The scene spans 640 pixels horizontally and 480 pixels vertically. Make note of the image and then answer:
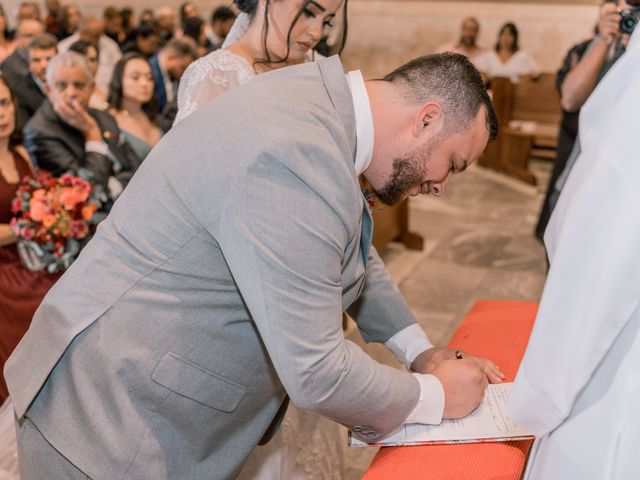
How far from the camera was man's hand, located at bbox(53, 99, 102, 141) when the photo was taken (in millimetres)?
3895

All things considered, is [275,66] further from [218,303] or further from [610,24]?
[610,24]

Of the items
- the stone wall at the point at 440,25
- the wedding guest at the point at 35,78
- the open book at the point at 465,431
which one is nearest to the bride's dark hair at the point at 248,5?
the open book at the point at 465,431

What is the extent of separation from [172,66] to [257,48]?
12.5 ft

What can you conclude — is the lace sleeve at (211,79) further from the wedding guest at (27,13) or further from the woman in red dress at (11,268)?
the wedding guest at (27,13)

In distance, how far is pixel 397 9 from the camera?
1232 cm

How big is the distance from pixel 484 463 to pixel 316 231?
0.59 meters

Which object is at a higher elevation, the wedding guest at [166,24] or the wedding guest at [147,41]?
the wedding guest at [147,41]

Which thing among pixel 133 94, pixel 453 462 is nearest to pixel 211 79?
pixel 453 462

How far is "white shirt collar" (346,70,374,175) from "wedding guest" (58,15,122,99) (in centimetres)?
689

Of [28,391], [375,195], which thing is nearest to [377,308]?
[375,195]

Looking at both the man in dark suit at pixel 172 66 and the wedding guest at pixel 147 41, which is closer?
the man in dark suit at pixel 172 66

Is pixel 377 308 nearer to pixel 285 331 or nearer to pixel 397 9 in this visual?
pixel 285 331

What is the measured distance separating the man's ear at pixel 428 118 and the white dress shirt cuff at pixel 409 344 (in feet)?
2.12

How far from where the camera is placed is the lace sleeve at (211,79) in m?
2.42
